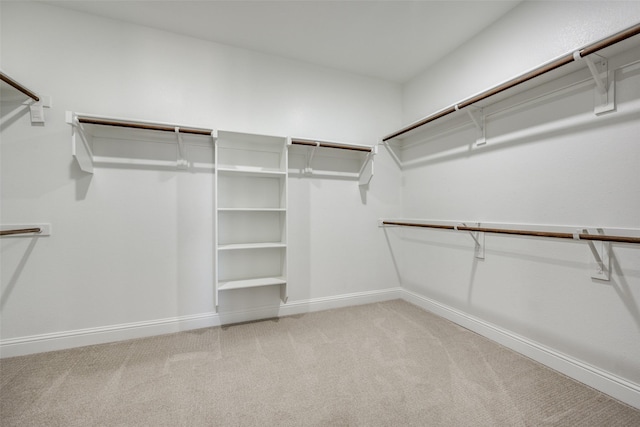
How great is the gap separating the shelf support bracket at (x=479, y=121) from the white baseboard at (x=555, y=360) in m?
1.53

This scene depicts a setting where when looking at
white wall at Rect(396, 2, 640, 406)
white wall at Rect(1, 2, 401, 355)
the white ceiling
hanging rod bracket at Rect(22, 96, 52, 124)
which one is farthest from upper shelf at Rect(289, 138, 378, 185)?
hanging rod bracket at Rect(22, 96, 52, 124)

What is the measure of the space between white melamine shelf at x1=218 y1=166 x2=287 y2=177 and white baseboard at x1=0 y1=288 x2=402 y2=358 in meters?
1.28

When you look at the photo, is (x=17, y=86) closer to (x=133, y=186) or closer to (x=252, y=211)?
(x=133, y=186)

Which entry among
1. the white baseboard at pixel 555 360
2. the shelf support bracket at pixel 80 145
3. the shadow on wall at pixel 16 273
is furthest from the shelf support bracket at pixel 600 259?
the shadow on wall at pixel 16 273

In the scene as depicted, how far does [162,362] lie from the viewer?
1807 mm

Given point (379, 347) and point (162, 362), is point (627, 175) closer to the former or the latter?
point (379, 347)

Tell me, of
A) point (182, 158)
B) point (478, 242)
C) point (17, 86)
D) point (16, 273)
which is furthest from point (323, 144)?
point (16, 273)

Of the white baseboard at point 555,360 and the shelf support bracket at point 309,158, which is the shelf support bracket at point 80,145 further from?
the white baseboard at point 555,360

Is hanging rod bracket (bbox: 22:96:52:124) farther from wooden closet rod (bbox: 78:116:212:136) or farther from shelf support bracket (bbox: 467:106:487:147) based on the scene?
shelf support bracket (bbox: 467:106:487:147)

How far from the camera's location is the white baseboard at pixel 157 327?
1.89 meters

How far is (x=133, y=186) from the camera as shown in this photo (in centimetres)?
216

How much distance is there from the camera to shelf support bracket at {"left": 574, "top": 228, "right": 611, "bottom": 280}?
4.92 ft

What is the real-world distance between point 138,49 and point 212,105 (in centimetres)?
68

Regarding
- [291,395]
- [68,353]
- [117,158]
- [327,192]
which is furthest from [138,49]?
[291,395]
